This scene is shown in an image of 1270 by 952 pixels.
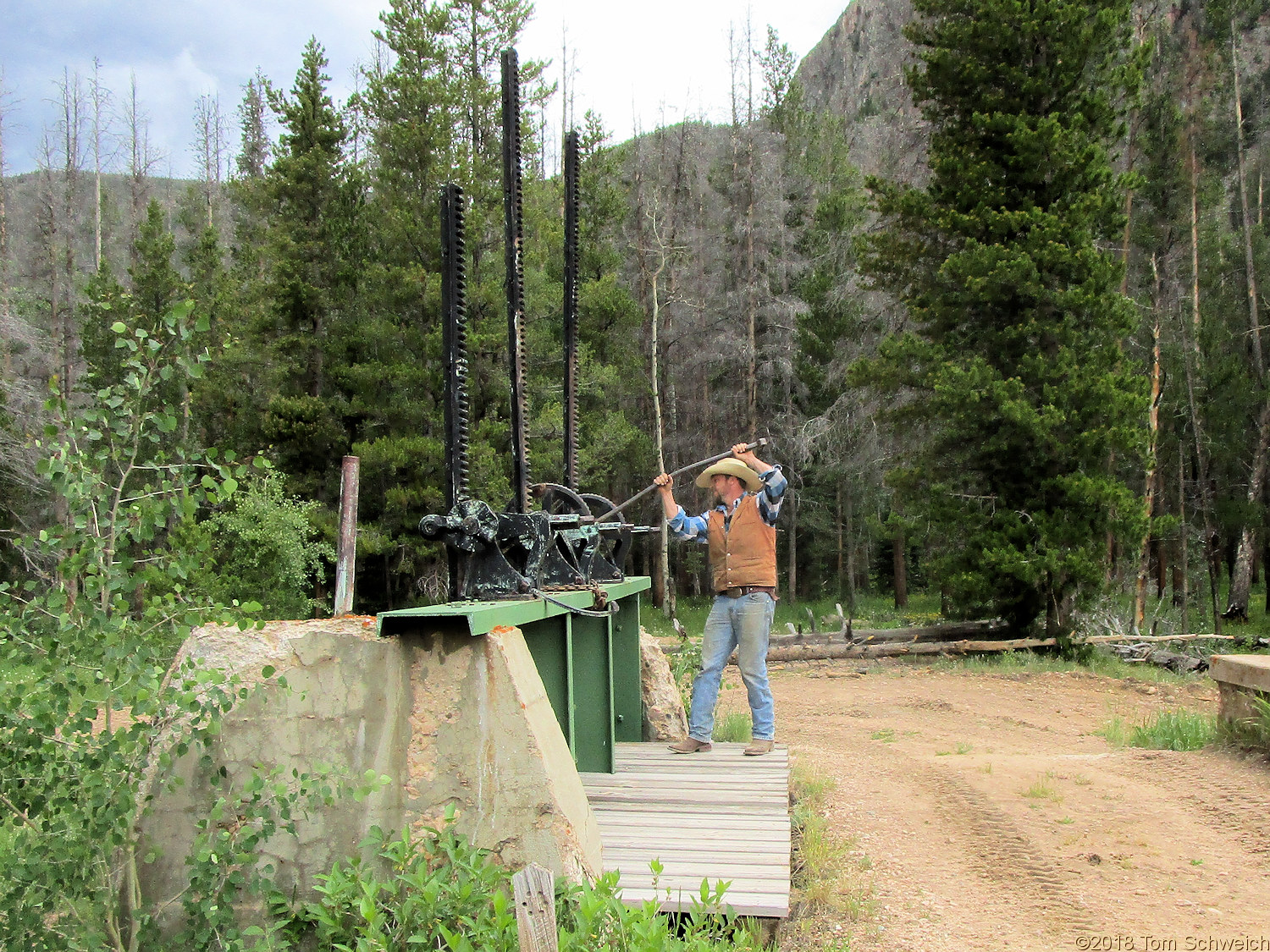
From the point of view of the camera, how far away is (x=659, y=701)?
7332 mm

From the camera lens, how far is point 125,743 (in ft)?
10.4

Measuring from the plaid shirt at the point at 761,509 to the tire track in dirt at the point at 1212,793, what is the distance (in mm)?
3221

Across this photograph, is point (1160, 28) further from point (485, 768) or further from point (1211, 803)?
point (485, 768)

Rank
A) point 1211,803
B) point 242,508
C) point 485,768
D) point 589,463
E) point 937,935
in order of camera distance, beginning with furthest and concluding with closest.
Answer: point 589,463 < point 242,508 < point 1211,803 < point 937,935 < point 485,768

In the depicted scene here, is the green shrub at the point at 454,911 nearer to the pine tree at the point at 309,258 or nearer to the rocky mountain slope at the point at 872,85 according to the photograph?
the rocky mountain slope at the point at 872,85

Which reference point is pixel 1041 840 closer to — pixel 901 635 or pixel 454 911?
pixel 454 911

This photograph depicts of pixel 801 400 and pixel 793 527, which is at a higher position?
pixel 801 400

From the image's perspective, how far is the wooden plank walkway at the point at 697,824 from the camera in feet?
12.9

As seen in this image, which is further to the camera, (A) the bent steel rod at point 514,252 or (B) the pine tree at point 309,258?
(B) the pine tree at point 309,258

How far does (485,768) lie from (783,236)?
2794 centimetres

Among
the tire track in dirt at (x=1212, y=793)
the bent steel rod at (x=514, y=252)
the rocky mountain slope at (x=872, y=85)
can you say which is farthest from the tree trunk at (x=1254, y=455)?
the bent steel rod at (x=514, y=252)

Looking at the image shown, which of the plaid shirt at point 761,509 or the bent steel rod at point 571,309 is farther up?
the bent steel rod at point 571,309

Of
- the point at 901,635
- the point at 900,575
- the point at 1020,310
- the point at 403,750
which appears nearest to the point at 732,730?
the point at 403,750

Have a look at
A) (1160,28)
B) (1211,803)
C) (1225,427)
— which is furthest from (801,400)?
(1211,803)
